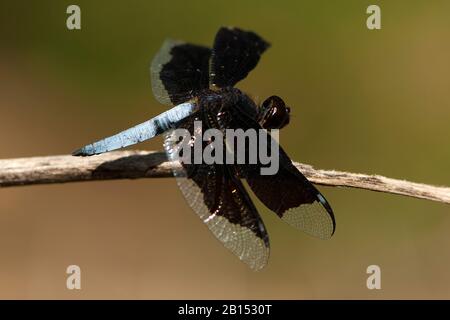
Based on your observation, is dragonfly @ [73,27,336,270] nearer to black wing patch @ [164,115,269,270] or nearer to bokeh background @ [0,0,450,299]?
black wing patch @ [164,115,269,270]

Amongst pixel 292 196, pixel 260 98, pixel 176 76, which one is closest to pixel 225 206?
pixel 292 196

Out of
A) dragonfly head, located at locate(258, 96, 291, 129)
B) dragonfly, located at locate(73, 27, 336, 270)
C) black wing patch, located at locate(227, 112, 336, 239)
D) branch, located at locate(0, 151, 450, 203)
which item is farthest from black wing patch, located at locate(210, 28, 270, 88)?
branch, located at locate(0, 151, 450, 203)

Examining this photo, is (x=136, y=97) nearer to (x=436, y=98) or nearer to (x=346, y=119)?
(x=346, y=119)

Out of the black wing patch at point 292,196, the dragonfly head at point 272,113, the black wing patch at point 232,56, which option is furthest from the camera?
the dragonfly head at point 272,113

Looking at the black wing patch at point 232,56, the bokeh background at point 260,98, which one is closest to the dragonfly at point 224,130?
the black wing patch at point 232,56

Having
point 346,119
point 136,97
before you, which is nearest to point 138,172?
point 346,119

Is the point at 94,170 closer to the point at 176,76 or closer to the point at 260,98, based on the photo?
the point at 176,76

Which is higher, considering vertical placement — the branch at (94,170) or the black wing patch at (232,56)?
the black wing patch at (232,56)

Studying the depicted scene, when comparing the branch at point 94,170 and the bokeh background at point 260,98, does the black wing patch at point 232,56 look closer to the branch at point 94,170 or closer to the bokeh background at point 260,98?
the branch at point 94,170
